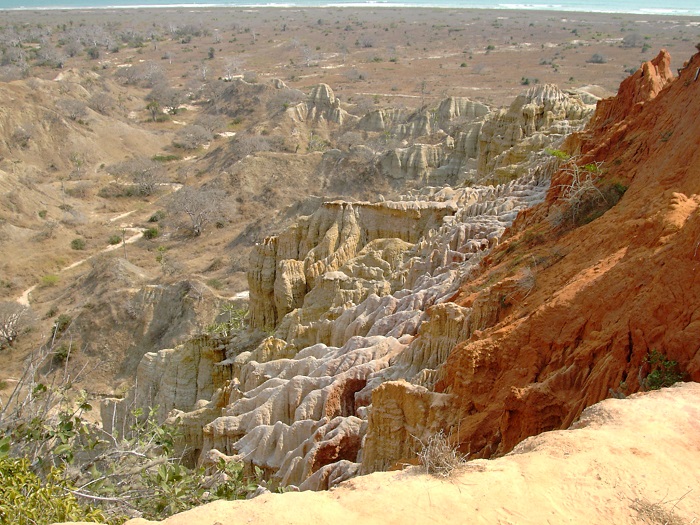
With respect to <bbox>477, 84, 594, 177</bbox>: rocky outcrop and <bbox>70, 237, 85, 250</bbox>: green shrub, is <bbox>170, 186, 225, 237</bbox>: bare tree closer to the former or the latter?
<bbox>70, 237, 85, 250</bbox>: green shrub

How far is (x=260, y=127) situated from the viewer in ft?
209

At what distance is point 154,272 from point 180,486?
34496 millimetres

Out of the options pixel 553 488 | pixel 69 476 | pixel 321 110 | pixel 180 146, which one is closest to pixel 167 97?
pixel 180 146

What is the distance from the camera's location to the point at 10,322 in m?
32.4

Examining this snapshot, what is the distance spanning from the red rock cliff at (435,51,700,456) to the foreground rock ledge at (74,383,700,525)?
93 cm

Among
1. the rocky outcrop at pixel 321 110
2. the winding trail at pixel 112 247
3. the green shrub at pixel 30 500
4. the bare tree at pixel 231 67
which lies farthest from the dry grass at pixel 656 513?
the bare tree at pixel 231 67

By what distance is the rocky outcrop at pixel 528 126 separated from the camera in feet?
97.1

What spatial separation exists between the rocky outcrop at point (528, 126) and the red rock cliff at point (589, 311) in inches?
661

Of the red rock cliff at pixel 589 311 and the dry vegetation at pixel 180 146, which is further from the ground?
the red rock cliff at pixel 589 311

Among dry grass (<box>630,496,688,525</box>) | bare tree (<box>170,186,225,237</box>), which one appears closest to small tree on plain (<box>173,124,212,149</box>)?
bare tree (<box>170,186,225,237</box>)

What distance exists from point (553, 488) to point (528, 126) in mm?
30672

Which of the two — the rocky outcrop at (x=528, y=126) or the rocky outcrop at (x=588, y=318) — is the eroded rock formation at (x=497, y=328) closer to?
the rocky outcrop at (x=588, y=318)

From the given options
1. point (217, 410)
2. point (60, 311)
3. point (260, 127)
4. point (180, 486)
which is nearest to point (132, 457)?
point (180, 486)

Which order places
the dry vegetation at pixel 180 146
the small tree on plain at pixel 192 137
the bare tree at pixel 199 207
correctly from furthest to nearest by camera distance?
1. the small tree on plain at pixel 192 137
2. the bare tree at pixel 199 207
3. the dry vegetation at pixel 180 146
